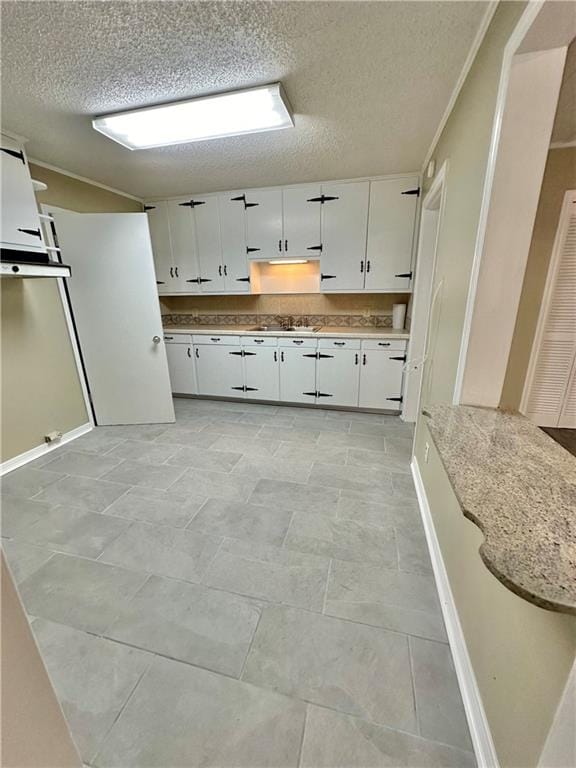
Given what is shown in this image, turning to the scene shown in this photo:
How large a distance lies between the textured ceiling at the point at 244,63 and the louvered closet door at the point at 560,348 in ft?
3.56

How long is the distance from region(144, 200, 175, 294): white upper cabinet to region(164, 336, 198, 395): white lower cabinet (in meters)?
0.77

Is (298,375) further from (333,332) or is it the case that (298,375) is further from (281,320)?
(281,320)

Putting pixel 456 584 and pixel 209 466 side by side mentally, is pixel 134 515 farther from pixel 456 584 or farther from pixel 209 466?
pixel 456 584

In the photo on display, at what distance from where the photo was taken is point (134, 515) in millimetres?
2074

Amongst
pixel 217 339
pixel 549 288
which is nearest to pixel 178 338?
pixel 217 339

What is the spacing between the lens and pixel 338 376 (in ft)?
11.8

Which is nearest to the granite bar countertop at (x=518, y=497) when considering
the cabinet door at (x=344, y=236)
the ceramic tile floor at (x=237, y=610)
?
the ceramic tile floor at (x=237, y=610)

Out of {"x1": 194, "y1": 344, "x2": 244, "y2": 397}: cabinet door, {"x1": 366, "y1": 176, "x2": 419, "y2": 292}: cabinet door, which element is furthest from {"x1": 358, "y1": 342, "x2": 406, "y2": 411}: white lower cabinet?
{"x1": 194, "y1": 344, "x2": 244, "y2": 397}: cabinet door

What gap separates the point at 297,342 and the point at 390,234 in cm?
152

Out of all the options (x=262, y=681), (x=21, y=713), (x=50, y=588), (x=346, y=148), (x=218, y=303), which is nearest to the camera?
(x=21, y=713)

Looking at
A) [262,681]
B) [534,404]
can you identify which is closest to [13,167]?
[262,681]

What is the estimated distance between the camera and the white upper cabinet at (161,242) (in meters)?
3.90

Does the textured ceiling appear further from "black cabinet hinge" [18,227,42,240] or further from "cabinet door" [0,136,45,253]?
"black cabinet hinge" [18,227,42,240]

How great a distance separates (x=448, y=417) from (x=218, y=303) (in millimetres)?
3864
